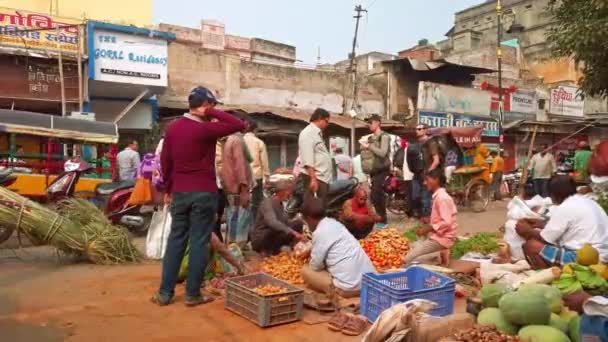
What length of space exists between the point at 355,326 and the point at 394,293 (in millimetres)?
409

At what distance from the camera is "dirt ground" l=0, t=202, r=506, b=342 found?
3949 mm

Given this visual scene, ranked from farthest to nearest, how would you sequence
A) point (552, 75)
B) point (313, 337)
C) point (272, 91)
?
point (552, 75), point (272, 91), point (313, 337)

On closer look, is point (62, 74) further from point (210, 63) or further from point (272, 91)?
point (272, 91)

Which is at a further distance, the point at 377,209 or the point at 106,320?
the point at 377,209

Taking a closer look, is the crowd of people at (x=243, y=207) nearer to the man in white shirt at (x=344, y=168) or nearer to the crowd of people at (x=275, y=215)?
the crowd of people at (x=275, y=215)

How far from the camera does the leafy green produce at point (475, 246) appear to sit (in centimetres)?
679

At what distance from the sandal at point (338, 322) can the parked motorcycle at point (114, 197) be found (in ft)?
17.1

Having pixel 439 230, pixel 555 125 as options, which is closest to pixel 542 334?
pixel 439 230

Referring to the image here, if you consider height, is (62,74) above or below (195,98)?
above

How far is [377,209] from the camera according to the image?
8.90 metres

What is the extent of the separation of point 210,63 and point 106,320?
585 inches

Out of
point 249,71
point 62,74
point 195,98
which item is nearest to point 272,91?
point 249,71

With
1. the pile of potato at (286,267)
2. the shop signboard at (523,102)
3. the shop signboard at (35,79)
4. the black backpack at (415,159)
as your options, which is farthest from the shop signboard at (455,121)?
the pile of potato at (286,267)

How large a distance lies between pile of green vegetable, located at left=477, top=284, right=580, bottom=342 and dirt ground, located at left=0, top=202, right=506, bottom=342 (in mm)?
1084
